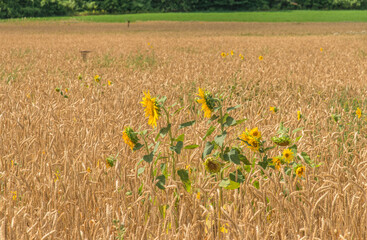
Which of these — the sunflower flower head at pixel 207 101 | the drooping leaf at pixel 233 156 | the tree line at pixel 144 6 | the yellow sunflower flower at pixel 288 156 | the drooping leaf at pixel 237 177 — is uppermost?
the sunflower flower head at pixel 207 101

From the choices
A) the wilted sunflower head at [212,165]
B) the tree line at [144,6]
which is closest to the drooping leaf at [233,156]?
the wilted sunflower head at [212,165]

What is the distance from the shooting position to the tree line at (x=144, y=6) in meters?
41.4

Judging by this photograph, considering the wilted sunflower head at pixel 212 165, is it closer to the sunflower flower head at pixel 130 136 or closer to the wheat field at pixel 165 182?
the wheat field at pixel 165 182

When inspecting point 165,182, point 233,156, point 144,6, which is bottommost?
point 144,6

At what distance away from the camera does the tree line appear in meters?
41.4

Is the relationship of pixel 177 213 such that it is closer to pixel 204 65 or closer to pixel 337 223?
pixel 337 223

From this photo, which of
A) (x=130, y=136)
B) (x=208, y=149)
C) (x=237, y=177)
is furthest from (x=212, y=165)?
(x=130, y=136)

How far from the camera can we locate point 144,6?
5103 centimetres

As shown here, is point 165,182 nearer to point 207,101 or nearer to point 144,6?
point 207,101

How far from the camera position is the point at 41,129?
271 cm

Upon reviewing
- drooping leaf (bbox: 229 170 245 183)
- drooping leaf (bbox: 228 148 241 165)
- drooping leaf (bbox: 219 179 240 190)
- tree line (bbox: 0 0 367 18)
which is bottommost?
tree line (bbox: 0 0 367 18)

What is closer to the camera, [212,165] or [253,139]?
[212,165]

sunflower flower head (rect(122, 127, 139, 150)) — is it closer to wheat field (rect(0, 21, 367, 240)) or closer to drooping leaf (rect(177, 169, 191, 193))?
wheat field (rect(0, 21, 367, 240))

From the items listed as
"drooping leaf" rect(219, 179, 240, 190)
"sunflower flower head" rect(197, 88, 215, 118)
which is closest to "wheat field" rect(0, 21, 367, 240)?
"drooping leaf" rect(219, 179, 240, 190)
